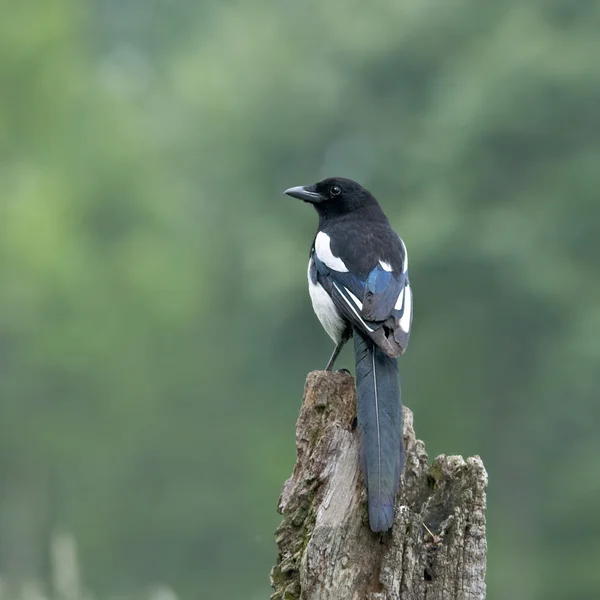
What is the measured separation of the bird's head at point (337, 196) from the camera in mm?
6148

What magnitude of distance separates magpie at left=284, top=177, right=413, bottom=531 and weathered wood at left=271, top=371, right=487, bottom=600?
0.08 metres

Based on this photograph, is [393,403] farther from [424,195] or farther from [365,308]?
[424,195]

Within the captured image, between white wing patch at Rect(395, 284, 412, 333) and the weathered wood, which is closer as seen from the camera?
the weathered wood

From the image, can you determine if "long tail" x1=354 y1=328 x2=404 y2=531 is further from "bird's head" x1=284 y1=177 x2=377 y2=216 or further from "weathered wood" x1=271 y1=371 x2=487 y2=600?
"bird's head" x1=284 y1=177 x2=377 y2=216

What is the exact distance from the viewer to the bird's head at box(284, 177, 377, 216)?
6148 mm

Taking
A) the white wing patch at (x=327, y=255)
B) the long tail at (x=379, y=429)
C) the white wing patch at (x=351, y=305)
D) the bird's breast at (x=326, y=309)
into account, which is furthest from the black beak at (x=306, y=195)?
the long tail at (x=379, y=429)

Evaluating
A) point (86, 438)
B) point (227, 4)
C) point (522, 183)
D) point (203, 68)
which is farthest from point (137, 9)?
point (522, 183)

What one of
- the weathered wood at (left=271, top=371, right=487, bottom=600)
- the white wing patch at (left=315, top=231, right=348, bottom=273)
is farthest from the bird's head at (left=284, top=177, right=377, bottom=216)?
the weathered wood at (left=271, top=371, right=487, bottom=600)

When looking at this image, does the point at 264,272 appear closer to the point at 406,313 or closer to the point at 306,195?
the point at 306,195

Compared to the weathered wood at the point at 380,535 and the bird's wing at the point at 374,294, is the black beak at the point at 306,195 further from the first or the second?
the weathered wood at the point at 380,535

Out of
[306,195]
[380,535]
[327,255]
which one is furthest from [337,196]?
[380,535]

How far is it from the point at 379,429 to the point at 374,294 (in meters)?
1.00

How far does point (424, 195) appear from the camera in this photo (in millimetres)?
14695

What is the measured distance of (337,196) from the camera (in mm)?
6184
